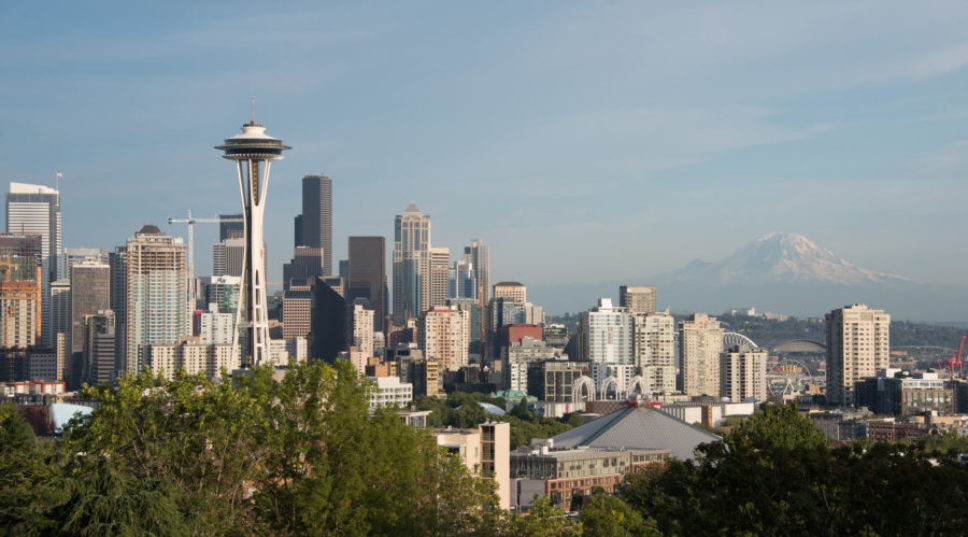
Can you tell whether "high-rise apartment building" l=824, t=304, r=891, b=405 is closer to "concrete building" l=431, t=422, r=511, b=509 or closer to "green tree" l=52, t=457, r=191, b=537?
"concrete building" l=431, t=422, r=511, b=509

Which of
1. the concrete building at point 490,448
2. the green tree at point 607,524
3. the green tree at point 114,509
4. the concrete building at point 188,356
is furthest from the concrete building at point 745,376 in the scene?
the green tree at point 114,509

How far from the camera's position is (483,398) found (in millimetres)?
174375

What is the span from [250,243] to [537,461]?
48.8 meters

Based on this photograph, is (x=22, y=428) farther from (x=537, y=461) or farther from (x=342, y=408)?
(x=537, y=461)

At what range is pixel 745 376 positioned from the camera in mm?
191625

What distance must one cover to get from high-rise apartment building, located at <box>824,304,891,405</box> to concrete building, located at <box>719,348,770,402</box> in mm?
11624

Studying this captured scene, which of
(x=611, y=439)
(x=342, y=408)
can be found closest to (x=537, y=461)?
(x=611, y=439)

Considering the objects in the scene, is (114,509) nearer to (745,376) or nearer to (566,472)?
(566,472)

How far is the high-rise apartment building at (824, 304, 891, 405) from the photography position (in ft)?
592

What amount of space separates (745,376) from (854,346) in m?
16.8

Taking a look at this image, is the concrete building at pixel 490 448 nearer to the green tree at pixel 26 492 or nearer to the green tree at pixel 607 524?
the green tree at pixel 607 524

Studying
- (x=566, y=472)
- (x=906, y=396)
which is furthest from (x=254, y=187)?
(x=906, y=396)

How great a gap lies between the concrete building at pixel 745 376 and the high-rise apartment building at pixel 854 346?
11.6m

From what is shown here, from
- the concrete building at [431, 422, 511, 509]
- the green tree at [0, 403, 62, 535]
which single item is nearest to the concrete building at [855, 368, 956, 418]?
the concrete building at [431, 422, 511, 509]
